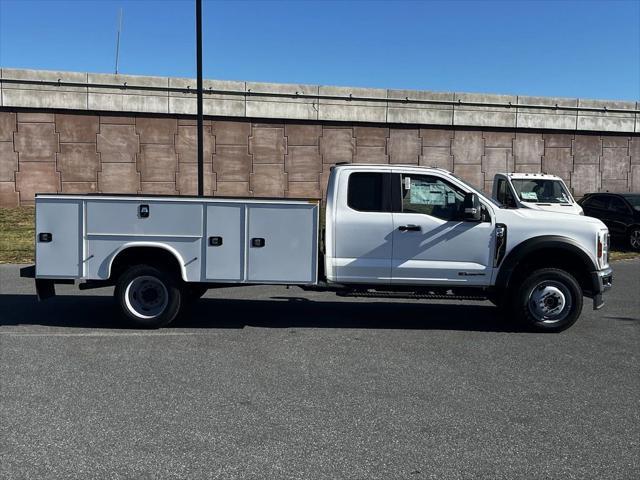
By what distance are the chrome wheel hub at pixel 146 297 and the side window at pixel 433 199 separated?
10.6ft

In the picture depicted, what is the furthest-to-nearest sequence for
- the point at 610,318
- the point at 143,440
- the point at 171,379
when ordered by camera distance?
the point at 610,318
the point at 171,379
the point at 143,440

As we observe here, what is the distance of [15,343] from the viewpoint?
283 inches

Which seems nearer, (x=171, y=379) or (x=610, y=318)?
(x=171, y=379)

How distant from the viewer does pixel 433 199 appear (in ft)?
26.7

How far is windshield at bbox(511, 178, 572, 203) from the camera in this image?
621 inches

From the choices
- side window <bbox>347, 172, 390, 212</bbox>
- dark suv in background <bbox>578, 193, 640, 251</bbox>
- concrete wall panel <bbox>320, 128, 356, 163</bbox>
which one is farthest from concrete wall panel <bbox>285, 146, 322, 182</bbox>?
side window <bbox>347, 172, 390, 212</bbox>

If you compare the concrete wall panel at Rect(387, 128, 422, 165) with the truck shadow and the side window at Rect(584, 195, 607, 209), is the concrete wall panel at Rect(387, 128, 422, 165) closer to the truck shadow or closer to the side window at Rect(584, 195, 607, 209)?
the side window at Rect(584, 195, 607, 209)

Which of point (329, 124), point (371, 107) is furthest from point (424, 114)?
point (329, 124)

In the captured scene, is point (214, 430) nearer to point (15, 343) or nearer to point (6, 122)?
point (15, 343)

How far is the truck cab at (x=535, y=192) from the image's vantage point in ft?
50.9

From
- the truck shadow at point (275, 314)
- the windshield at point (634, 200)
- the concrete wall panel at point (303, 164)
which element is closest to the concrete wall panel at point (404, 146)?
the concrete wall panel at point (303, 164)

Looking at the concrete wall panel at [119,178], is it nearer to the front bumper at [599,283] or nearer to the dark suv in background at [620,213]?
the dark suv in background at [620,213]

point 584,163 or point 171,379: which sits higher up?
point 584,163

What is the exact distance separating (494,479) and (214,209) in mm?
4966
